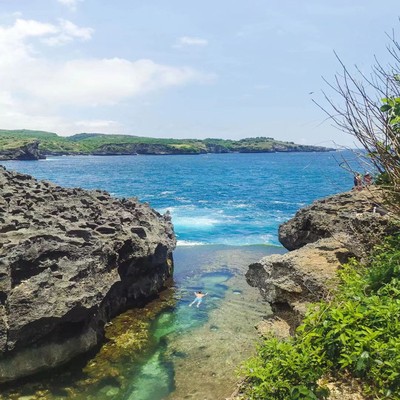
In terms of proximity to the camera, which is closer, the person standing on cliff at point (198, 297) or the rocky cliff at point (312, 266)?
the rocky cliff at point (312, 266)

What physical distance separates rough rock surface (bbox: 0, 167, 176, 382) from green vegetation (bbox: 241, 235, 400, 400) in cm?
956

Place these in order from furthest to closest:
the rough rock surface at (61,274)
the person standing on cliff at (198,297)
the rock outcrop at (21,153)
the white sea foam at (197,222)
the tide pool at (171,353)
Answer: the rock outcrop at (21,153), the white sea foam at (197,222), the person standing on cliff at (198,297), the rough rock surface at (61,274), the tide pool at (171,353)

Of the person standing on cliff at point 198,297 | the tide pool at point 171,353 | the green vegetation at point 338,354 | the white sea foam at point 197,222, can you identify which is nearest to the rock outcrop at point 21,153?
the white sea foam at point 197,222

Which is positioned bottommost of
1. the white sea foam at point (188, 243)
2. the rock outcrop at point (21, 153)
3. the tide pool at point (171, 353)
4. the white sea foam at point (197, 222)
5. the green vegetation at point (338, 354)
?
the tide pool at point (171, 353)

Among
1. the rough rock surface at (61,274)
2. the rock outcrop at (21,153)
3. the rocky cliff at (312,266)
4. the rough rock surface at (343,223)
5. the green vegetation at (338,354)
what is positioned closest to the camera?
the green vegetation at (338,354)

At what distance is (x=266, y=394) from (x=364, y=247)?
662 cm

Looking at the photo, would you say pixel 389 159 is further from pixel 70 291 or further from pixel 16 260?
pixel 16 260

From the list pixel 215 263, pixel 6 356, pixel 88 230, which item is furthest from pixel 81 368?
pixel 215 263

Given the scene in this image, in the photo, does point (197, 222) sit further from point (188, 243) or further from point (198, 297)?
point (198, 297)

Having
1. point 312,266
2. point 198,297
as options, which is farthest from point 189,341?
point 312,266

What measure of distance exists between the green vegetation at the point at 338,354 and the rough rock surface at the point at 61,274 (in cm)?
956

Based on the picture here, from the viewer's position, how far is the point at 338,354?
22.2ft

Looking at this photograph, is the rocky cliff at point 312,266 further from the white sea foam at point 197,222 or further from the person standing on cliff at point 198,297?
the white sea foam at point 197,222

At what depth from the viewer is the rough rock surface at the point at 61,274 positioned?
46.3ft
